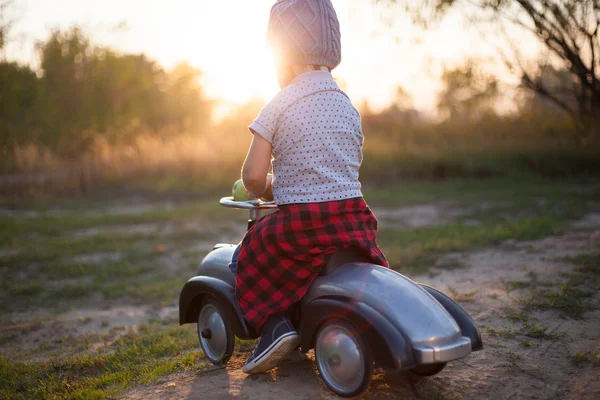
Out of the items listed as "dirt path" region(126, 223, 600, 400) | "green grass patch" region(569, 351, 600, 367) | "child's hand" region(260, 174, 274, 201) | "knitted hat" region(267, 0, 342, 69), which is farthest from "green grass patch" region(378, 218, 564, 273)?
"knitted hat" region(267, 0, 342, 69)

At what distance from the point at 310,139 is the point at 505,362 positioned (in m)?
1.64

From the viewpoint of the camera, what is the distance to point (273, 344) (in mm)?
2605

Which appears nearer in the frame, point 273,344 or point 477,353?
point 273,344

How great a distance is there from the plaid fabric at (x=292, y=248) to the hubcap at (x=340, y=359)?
0.24 m

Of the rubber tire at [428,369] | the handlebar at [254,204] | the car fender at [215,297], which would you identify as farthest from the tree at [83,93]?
the rubber tire at [428,369]

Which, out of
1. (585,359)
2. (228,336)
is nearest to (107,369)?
(228,336)

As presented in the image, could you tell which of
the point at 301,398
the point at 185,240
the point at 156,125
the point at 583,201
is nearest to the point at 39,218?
the point at 185,240

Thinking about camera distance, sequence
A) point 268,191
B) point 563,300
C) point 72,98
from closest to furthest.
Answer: point 268,191 → point 563,300 → point 72,98

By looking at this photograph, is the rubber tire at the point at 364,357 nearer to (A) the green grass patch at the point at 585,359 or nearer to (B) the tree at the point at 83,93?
(A) the green grass patch at the point at 585,359

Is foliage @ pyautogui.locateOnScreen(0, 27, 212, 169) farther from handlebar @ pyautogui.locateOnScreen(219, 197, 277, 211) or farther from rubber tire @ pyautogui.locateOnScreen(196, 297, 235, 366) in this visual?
handlebar @ pyautogui.locateOnScreen(219, 197, 277, 211)

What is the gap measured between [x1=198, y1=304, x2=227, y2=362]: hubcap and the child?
437 mm

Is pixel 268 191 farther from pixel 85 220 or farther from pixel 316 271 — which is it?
pixel 85 220

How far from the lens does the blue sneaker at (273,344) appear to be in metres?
2.60

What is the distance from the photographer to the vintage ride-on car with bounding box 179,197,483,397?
229 cm
